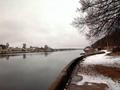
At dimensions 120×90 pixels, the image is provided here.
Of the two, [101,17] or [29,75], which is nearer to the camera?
[101,17]

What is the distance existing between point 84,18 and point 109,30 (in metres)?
3.47

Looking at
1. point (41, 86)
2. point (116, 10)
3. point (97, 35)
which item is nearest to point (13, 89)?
point (41, 86)

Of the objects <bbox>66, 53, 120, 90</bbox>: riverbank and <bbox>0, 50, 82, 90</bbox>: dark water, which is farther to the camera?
<bbox>0, 50, 82, 90</bbox>: dark water

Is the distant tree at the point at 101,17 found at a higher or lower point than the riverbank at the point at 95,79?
higher

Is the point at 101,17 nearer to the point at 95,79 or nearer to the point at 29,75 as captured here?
the point at 95,79

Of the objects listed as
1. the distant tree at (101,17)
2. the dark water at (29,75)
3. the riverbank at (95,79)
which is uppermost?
the distant tree at (101,17)

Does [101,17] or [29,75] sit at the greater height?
[101,17]

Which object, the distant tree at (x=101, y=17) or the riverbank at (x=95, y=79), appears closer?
the riverbank at (x=95, y=79)

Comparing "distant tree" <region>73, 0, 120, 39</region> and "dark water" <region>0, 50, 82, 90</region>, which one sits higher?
"distant tree" <region>73, 0, 120, 39</region>

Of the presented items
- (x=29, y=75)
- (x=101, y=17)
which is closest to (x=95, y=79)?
(x=101, y=17)

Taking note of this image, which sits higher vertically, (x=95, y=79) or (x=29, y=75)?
(x=95, y=79)

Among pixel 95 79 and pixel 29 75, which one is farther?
pixel 29 75

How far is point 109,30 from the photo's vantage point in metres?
16.8

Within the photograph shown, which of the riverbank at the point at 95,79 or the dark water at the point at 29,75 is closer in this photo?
the riverbank at the point at 95,79
